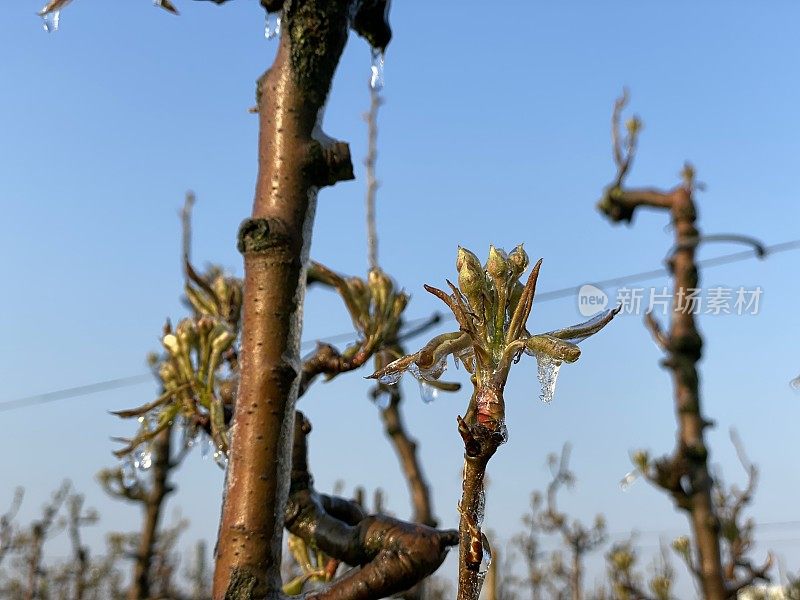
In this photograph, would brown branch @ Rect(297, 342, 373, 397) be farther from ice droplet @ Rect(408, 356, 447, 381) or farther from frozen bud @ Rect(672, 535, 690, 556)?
frozen bud @ Rect(672, 535, 690, 556)

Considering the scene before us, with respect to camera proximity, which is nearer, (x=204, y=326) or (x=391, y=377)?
(x=391, y=377)

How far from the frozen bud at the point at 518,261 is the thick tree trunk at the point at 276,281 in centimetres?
53

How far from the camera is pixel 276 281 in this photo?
1.28 metres

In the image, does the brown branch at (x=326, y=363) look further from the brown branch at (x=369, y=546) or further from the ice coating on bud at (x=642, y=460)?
the ice coating on bud at (x=642, y=460)

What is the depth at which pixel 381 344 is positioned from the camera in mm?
1638

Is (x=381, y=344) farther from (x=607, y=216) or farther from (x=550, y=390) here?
(x=607, y=216)

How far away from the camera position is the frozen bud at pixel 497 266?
810mm

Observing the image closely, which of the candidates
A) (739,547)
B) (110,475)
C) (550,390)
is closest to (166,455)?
(110,475)

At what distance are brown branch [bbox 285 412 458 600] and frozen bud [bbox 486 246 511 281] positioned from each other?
0.48 meters

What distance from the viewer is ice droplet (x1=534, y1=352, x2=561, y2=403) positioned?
0.78 metres

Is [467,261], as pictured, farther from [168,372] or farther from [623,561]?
[623,561]

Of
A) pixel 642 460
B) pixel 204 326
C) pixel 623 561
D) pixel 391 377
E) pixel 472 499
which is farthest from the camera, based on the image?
pixel 623 561

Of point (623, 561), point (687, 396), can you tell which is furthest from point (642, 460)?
point (623, 561)

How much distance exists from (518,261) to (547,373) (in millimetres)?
120
